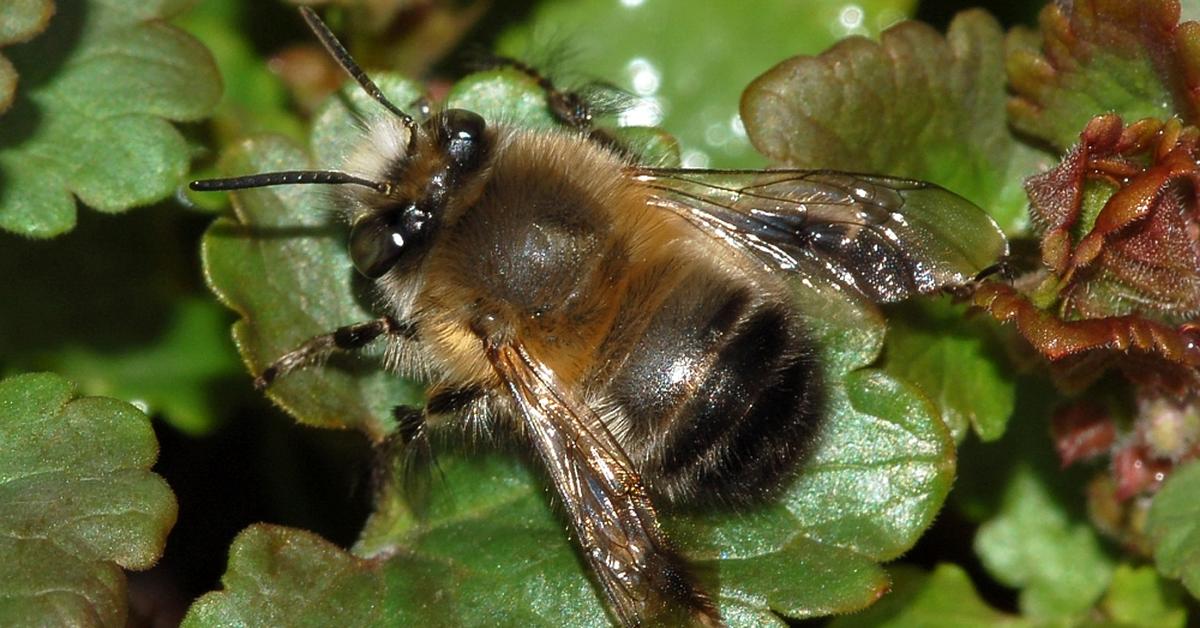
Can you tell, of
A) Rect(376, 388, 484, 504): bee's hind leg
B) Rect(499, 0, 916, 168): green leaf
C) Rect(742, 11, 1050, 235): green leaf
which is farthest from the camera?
Rect(499, 0, 916, 168): green leaf

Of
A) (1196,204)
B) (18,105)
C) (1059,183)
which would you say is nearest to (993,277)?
(1059,183)

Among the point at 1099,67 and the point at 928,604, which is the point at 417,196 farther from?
the point at 928,604

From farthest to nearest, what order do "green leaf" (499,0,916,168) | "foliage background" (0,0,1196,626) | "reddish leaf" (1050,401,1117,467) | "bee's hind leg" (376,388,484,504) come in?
"green leaf" (499,0,916,168), "reddish leaf" (1050,401,1117,467), "foliage background" (0,0,1196,626), "bee's hind leg" (376,388,484,504)

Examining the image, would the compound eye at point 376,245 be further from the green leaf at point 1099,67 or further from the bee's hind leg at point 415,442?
the green leaf at point 1099,67

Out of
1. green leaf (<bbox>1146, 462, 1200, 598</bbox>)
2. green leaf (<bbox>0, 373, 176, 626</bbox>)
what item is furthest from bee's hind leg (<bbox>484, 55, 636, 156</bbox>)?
green leaf (<bbox>1146, 462, 1200, 598</bbox>)

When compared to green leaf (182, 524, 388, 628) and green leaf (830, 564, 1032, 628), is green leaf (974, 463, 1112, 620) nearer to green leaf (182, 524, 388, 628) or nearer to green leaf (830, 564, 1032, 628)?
green leaf (830, 564, 1032, 628)

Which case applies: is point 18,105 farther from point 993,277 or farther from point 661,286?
point 993,277
